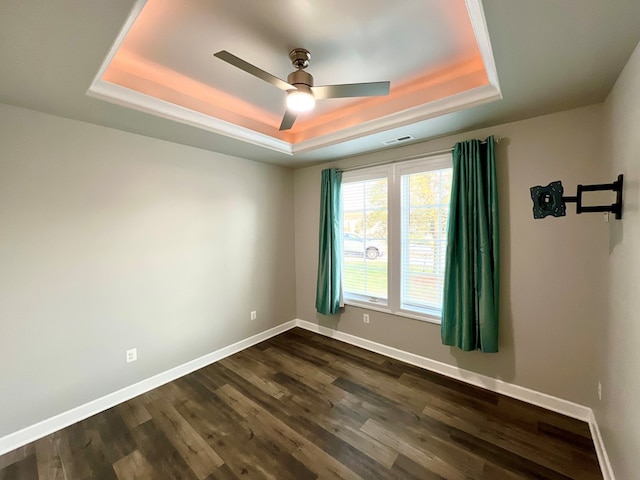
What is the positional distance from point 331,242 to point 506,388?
2401 millimetres

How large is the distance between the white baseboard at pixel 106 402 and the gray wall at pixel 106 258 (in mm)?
55

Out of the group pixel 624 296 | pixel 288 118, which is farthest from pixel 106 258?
pixel 624 296

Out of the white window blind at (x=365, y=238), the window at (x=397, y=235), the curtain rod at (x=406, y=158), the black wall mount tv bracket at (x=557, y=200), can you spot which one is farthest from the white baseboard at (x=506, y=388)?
the curtain rod at (x=406, y=158)

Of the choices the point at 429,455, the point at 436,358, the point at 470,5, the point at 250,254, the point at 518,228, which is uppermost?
the point at 470,5

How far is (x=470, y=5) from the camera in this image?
1223mm

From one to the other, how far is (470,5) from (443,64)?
962 millimetres

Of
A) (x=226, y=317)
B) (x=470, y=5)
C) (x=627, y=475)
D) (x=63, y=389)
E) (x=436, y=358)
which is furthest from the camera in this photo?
(x=226, y=317)

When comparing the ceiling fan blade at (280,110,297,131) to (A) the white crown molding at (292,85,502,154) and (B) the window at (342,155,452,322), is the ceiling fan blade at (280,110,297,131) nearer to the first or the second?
(A) the white crown molding at (292,85,502,154)

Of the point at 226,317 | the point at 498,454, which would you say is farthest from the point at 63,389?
the point at 498,454

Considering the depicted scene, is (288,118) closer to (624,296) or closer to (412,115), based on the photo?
(412,115)

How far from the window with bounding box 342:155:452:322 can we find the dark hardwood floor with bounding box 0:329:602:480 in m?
0.89

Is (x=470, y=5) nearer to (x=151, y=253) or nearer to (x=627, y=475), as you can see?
(x=627, y=475)

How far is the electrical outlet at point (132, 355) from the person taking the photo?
2607 millimetres

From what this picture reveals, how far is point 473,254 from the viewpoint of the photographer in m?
2.57
